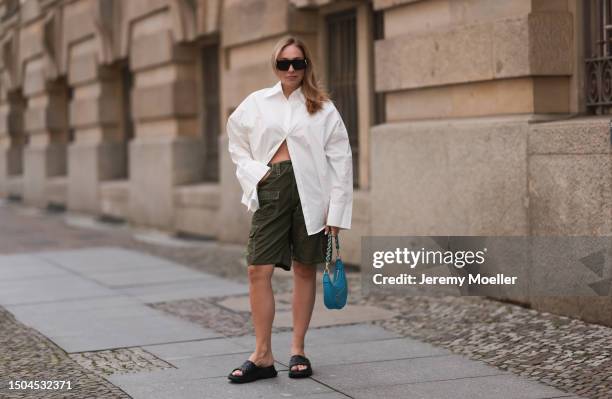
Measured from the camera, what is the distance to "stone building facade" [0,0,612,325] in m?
8.18

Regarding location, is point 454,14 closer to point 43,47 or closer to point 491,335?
point 491,335

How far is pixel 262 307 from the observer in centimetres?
625

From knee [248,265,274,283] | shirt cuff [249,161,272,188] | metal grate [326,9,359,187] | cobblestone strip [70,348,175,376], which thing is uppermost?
metal grate [326,9,359,187]

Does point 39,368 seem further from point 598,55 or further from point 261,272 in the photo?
point 598,55

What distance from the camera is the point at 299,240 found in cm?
625

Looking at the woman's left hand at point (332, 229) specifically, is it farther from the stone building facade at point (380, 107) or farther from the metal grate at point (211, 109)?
the metal grate at point (211, 109)

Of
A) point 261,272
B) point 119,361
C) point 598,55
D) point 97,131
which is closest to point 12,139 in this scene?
point 97,131

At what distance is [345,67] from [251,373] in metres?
6.21

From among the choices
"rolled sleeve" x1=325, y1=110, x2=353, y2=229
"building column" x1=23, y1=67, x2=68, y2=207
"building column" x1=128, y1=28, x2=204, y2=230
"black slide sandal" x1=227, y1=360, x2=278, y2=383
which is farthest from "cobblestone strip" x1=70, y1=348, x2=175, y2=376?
"building column" x1=23, y1=67, x2=68, y2=207

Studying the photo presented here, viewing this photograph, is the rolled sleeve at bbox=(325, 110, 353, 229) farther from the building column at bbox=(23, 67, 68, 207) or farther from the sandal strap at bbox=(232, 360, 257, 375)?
the building column at bbox=(23, 67, 68, 207)

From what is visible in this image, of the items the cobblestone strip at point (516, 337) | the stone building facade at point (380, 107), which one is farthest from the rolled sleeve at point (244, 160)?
the stone building facade at point (380, 107)

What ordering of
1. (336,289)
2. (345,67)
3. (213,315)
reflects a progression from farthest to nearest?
1. (345,67)
2. (213,315)
3. (336,289)
